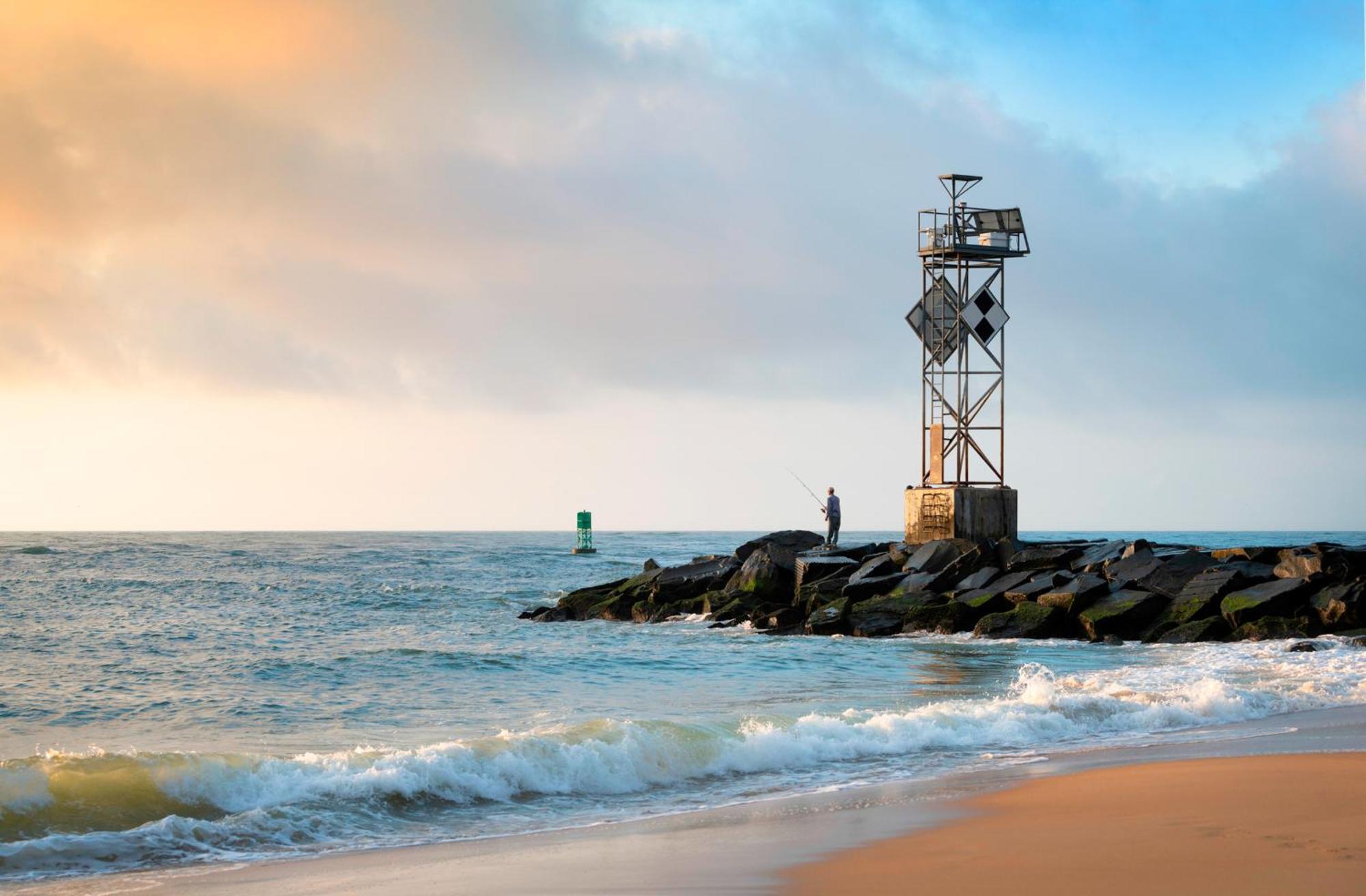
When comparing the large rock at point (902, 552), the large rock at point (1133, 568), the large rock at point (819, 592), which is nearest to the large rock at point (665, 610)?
the large rock at point (819, 592)

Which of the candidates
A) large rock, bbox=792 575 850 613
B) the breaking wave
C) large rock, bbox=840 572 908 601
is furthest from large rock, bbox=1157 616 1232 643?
large rock, bbox=792 575 850 613

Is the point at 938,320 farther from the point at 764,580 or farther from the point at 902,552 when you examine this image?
the point at 764,580

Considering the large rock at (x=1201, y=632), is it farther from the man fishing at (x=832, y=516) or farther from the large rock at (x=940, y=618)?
the man fishing at (x=832, y=516)

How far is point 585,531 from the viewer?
6084cm

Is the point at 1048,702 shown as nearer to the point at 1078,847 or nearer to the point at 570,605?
the point at 1078,847

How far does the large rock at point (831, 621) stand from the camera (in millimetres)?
21766

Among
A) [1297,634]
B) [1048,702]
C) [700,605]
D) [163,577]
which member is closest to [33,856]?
[1048,702]

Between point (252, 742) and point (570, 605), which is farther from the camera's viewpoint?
point (570, 605)

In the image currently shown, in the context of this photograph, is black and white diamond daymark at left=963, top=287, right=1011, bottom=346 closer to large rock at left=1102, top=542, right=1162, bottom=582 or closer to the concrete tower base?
the concrete tower base

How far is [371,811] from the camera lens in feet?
27.6

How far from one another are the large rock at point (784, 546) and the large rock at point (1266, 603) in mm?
9217

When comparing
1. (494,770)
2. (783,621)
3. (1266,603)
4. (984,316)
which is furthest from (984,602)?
(494,770)

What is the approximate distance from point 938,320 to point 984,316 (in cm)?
93

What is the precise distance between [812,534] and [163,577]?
2052cm
